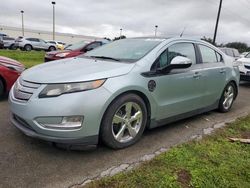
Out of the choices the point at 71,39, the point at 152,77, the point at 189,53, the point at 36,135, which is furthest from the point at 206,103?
the point at 71,39

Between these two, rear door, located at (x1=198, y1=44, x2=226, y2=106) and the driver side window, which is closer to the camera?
the driver side window

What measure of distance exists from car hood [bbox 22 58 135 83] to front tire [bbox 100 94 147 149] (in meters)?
0.35

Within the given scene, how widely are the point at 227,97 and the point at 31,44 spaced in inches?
1028

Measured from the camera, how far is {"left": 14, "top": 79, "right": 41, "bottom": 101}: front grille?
322 centimetres

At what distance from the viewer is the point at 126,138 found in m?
3.65

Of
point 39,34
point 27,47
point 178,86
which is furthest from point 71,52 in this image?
point 39,34

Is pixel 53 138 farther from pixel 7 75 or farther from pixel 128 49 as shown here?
pixel 7 75

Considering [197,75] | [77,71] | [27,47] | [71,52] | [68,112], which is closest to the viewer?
[68,112]

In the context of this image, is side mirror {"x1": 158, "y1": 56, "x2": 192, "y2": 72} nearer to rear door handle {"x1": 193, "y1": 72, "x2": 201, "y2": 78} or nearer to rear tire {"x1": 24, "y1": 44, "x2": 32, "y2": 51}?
rear door handle {"x1": 193, "y1": 72, "x2": 201, "y2": 78}

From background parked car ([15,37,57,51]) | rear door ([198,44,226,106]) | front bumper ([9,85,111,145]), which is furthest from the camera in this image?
background parked car ([15,37,57,51])

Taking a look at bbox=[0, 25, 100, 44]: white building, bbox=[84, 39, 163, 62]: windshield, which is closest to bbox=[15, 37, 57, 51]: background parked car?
bbox=[84, 39, 163, 62]: windshield

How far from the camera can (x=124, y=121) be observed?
3.54 m

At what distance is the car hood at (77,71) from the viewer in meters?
3.21

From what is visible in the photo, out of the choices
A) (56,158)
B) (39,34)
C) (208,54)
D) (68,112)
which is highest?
(39,34)
